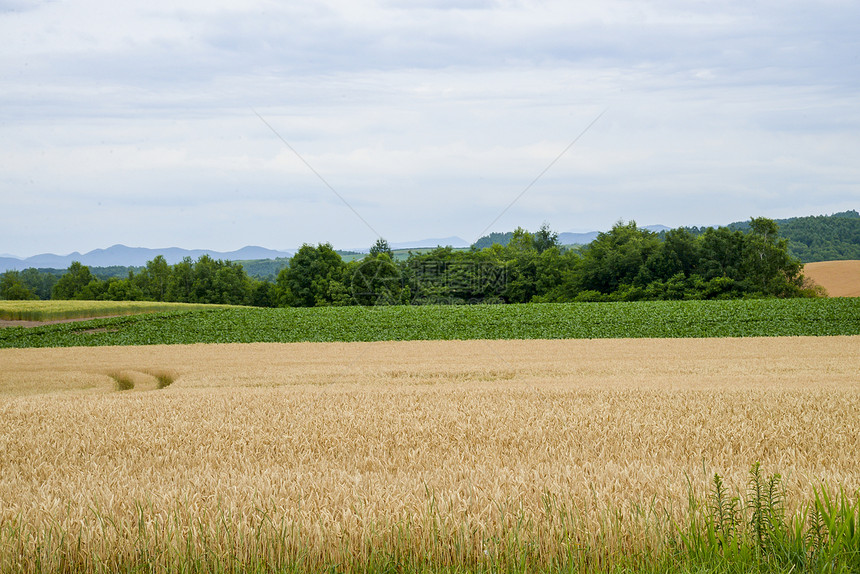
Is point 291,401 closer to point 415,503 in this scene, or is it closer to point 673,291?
point 415,503

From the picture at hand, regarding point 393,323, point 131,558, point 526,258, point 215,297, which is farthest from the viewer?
Answer: point 215,297

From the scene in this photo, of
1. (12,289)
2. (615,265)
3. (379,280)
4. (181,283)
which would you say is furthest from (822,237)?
(12,289)

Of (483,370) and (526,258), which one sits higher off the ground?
(526,258)

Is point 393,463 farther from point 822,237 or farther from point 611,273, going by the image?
point 822,237

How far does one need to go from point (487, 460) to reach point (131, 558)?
368 cm

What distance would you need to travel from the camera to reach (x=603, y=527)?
4262 mm

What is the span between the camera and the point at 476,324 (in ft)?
133

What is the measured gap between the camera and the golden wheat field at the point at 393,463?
427 cm

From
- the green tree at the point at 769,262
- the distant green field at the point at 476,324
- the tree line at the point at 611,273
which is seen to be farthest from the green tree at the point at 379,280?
the green tree at the point at 769,262

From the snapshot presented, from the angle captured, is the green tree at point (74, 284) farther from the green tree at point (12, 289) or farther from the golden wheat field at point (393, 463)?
the golden wheat field at point (393, 463)

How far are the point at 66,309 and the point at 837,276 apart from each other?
10129 cm

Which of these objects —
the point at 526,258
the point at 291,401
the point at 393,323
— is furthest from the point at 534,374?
the point at 526,258

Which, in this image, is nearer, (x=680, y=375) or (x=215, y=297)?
(x=680, y=375)

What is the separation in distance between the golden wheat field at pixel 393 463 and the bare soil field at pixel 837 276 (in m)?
81.7
